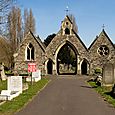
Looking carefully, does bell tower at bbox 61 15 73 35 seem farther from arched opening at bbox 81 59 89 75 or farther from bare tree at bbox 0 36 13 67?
bare tree at bbox 0 36 13 67

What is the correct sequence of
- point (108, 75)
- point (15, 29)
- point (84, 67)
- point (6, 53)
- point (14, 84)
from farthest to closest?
point (6, 53) → point (15, 29) → point (84, 67) → point (108, 75) → point (14, 84)

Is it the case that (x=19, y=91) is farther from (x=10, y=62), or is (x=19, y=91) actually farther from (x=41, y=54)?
(x=10, y=62)

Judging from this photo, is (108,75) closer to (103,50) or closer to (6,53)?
(103,50)

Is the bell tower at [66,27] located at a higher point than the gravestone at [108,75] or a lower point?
higher

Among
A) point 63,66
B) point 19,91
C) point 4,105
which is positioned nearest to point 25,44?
point 63,66

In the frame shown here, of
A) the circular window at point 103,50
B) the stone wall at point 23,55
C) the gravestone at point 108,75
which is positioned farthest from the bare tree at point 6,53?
the gravestone at point 108,75

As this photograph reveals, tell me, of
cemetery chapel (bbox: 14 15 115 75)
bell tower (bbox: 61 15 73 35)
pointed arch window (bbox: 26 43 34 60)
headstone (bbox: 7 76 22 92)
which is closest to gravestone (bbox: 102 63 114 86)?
headstone (bbox: 7 76 22 92)

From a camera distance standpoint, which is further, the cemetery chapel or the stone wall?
the stone wall

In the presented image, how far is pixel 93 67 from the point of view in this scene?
185ft

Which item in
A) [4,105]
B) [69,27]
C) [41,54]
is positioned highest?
[69,27]

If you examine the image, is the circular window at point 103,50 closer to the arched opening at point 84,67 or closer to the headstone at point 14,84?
the arched opening at point 84,67

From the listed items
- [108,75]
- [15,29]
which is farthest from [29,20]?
[108,75]

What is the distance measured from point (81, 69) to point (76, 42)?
15.9ft

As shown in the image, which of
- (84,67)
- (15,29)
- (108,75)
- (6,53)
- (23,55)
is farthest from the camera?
(6,53)
